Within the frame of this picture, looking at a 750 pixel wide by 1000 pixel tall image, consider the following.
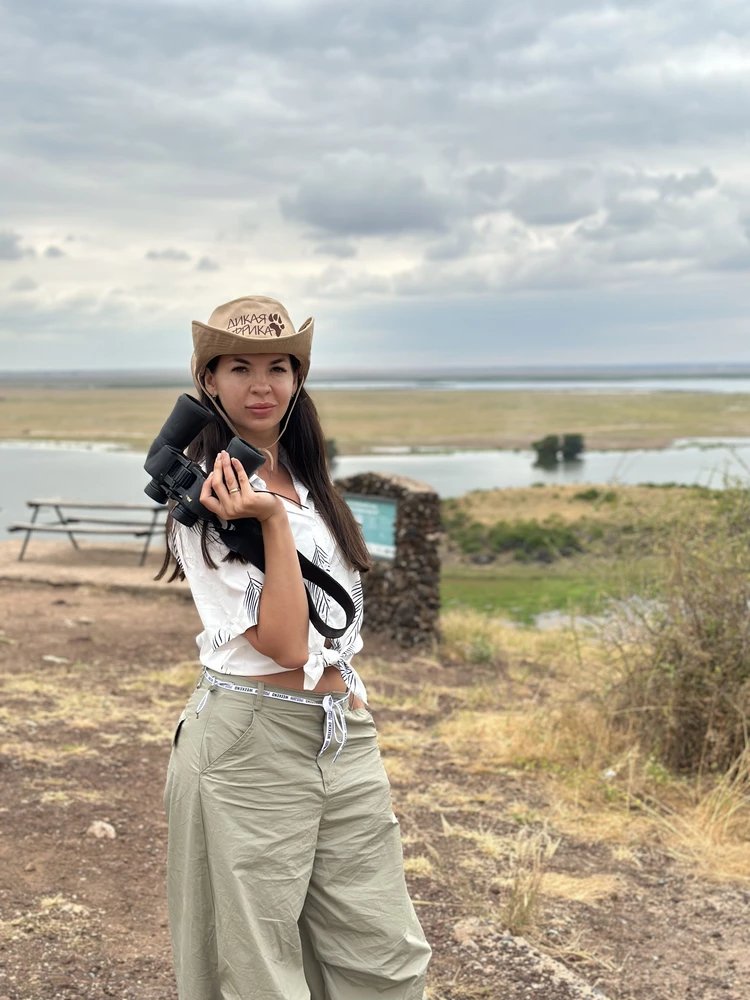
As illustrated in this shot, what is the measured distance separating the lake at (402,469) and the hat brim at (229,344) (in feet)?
90.0

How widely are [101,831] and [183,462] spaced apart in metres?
2.92

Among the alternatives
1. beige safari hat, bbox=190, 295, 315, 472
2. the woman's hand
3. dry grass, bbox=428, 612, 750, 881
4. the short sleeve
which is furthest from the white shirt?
dry grass, bbox=428, 612, 750, 881

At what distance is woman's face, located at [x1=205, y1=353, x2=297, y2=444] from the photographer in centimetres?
238

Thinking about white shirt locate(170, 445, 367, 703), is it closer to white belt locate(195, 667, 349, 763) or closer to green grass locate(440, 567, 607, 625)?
white belt locate(195, 667, 349, 763)

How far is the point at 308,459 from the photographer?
2545mm

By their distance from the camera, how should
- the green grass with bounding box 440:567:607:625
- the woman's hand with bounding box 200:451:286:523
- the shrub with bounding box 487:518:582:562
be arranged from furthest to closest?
the shrub with bounding box 487:518:582:562 → the green grass with bounding box 440:567:607:625 → the woman's hand with bounding box 200:451:286:523

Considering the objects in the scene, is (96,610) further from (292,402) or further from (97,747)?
(292,402)

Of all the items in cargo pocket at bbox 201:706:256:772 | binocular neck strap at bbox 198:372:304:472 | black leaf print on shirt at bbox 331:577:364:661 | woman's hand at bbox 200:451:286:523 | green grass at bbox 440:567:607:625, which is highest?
binocular neck strap at bbox 198:372:304:472

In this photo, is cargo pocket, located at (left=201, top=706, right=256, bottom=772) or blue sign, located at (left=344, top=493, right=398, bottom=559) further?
blue sign, located at (left=344, top=493, right=398, bottom=559)

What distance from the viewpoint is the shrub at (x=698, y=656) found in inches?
220

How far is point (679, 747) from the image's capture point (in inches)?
227

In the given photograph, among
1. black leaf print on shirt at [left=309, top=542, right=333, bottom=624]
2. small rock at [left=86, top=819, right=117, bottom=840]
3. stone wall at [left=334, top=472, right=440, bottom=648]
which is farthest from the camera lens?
stone wall at [left=334, top=472, right=440, bottom=648]

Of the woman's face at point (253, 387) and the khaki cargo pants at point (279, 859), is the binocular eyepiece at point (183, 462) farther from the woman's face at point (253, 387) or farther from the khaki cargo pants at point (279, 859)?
the khaki cargo pants at point (279, 859)

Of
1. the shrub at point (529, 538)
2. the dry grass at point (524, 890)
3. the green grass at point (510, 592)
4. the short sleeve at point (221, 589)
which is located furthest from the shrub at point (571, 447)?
the short sleeve at point (221, 589)
